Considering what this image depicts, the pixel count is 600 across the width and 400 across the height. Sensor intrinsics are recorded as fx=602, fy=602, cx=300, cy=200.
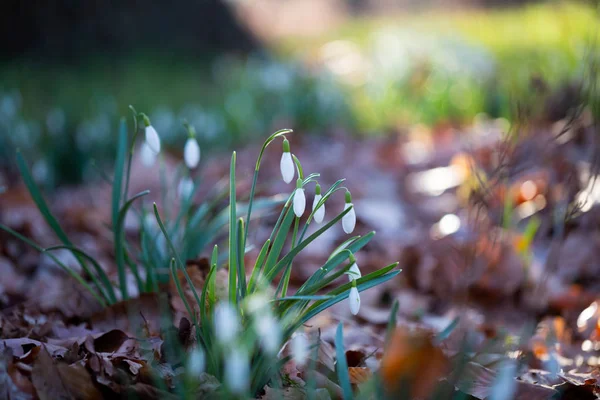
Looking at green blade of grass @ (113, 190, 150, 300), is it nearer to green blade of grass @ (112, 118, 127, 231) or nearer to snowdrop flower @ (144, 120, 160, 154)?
green blade of grass @ (112, 118, 127, 231)

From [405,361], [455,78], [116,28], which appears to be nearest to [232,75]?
[455,78]

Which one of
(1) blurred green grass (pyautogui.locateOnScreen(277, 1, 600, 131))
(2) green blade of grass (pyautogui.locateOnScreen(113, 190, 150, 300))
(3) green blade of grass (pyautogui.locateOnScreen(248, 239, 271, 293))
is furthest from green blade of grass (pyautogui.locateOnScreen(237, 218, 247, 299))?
(1) blurred green grass (pyautogui.locateOnScreen(277, 1, 600, 131))

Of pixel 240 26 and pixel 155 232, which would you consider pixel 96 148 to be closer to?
pixel 155 232

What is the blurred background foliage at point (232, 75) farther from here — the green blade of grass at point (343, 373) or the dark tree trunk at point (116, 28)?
the green blade of grass at point (343, 373)

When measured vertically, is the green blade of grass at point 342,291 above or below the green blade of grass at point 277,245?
below

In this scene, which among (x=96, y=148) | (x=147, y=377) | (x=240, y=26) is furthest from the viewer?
(x=240, y=26)

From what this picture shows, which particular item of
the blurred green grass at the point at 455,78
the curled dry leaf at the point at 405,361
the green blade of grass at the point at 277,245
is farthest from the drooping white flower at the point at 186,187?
the blurred green grass at the point at 455,78

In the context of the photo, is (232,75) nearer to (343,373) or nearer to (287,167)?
(287,167)

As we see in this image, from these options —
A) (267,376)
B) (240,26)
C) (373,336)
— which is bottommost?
(240,26)

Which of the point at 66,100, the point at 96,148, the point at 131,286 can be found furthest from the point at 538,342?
the point at 66,100
